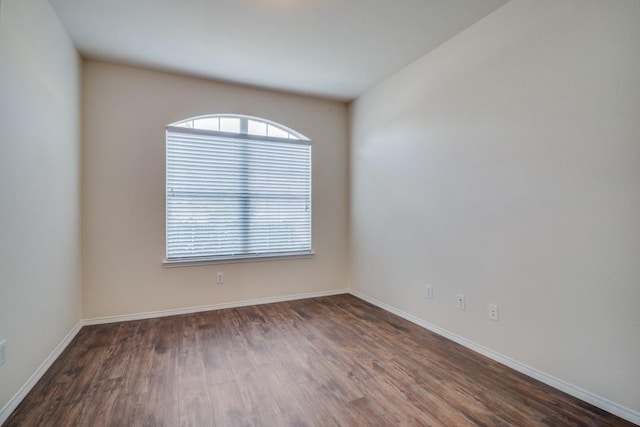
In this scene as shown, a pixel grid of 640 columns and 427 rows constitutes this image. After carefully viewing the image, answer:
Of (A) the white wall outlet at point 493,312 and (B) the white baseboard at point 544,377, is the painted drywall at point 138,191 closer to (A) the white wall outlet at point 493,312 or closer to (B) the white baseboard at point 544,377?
(B) the white baseboard at point 544,377

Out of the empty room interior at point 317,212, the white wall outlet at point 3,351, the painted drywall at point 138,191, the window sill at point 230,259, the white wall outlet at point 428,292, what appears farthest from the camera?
the window sill at point 230,259

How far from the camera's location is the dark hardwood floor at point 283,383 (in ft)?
5.37

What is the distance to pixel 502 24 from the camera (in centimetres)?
219

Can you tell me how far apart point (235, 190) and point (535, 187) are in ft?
9.48

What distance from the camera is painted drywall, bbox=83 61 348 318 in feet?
9.75

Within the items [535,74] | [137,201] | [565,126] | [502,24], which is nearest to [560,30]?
[535,74]

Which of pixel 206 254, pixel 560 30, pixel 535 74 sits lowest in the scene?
pixel 206 254

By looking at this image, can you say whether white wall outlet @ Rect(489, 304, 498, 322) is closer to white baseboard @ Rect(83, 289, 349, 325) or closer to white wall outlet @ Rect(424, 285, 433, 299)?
white wall outlet @ Rect(424, 285, 433, 299)

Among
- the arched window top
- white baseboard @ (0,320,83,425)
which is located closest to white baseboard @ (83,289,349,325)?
white baseboard @ (0,320,83,425)

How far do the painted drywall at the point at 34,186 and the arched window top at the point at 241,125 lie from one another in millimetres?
1090

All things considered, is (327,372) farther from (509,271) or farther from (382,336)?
(509,271)

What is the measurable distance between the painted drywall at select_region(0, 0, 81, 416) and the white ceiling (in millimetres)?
389

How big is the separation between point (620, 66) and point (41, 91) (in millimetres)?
3494

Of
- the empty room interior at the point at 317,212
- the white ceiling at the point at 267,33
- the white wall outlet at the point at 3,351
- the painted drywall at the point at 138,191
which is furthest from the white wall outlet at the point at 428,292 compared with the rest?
the white wall outlet at the point at 3,351
